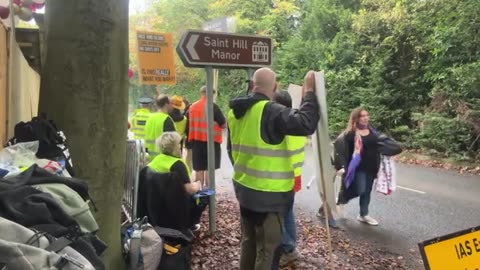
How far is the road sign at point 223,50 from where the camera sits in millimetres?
5184

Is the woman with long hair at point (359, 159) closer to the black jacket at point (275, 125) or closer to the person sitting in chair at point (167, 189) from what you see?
the person sitting in chair at point (167, 189)

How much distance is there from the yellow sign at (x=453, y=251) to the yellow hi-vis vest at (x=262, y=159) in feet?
5.12

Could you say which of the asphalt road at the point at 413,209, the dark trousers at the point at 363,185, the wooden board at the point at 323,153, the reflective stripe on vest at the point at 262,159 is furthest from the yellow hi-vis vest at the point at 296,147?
the dark trousers at the point at 363,185

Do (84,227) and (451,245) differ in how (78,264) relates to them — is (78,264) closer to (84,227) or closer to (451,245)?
(84,227)

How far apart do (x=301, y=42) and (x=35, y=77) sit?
16943 mm

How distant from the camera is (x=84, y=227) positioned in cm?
183

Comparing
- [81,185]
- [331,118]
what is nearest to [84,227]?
[81,185]

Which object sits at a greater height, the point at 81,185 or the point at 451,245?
the point at 81,185

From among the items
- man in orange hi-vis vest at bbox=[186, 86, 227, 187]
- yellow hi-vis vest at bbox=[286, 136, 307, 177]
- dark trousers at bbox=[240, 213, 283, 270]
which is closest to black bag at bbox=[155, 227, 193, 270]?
dark trousers at bbox=[240, 213, 283, 270]

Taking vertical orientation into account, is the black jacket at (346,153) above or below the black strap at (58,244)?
below

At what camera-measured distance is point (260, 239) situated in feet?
13.2

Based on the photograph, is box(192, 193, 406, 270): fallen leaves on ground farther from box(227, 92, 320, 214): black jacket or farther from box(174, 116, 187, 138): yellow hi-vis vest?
box(174, 116, 187, 138): yellow hi-vis vest

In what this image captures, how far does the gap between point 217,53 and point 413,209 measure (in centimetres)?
462

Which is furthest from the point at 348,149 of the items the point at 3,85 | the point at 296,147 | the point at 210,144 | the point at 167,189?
the point at 3,85
